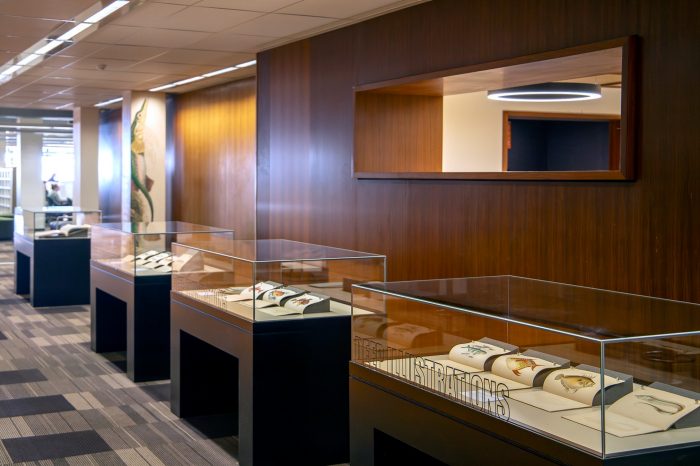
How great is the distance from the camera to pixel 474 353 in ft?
8.94

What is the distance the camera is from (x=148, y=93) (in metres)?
11.7

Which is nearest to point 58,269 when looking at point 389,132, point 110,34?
point 110,34

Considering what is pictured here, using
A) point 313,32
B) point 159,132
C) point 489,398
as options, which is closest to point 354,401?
point 489,398

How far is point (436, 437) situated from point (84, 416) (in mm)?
3053

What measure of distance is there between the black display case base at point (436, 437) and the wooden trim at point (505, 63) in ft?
6.57

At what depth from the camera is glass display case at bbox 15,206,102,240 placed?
9.12 meters

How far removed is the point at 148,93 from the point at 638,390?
1030cm

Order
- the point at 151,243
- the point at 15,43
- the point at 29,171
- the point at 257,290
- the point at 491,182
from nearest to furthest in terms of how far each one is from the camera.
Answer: the point at 257,290
the point at 491,182
the point at 151,243
the point at 15,43
the point at 29,171

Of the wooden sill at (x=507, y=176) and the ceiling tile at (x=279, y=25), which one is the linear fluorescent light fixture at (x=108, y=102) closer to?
the ceiling tile at (x=279, y=25)

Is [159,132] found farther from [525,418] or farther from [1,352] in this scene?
[525,418]

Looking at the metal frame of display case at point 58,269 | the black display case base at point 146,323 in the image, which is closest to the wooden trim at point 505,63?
the black display case base at point 146,323

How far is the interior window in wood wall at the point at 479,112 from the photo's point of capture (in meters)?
4.26

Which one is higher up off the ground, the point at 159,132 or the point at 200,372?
the point at 159,132

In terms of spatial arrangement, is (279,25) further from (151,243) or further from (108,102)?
(108,102)
